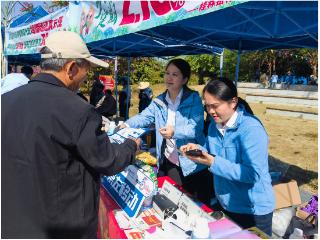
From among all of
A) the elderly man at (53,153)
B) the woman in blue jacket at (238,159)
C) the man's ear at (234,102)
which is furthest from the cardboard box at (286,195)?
the elderly man at (53,153)

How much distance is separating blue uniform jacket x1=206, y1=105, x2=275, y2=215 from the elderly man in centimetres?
68

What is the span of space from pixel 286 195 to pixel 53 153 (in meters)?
2.57

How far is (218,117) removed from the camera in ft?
6.34

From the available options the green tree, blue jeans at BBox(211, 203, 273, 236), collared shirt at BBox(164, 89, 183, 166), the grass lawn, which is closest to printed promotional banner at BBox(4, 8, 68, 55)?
collared shirt at BBox(164, 89, 183, 166)

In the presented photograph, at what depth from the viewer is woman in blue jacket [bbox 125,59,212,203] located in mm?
2598

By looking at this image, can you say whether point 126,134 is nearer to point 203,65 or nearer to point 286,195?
point 286,195

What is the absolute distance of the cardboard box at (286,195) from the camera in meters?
3.07

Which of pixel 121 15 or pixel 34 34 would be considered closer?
pixel 121 15

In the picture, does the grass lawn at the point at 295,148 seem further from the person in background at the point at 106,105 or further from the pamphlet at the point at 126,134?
the person in background at the point at 106,105

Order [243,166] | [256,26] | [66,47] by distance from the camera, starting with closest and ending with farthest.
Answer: [66,47] < [243,166] < [256,26]

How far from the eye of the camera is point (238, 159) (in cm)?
188

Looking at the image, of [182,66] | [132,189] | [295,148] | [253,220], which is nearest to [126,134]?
[132,189]

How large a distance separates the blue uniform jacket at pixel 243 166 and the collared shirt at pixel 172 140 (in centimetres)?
63

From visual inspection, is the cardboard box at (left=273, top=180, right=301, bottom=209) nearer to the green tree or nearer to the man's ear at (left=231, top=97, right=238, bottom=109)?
the man's ear at (left=231, top=97, right=238, bottom=109)
